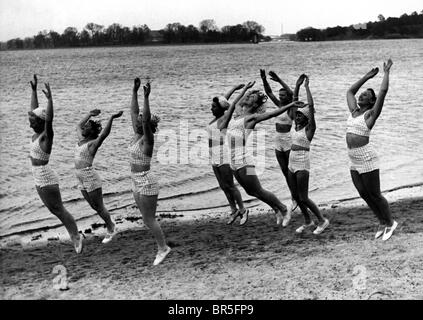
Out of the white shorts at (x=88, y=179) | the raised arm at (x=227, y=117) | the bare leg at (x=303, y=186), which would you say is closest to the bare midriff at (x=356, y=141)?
the bare leg at (x=303, y=186)

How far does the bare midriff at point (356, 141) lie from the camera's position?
25.2 ft

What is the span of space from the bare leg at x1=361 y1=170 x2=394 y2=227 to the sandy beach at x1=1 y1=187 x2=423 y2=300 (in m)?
0.39

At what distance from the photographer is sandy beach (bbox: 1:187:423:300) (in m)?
6.58

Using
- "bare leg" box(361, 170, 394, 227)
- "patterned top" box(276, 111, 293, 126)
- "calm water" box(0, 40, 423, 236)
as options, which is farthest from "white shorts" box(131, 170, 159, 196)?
"calm water" box(0, 40, 423, 236)

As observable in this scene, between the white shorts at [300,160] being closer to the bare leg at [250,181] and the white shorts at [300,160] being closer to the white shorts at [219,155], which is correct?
the bare leg at [250,181]

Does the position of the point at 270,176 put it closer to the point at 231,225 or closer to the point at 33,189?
the point at 231,225

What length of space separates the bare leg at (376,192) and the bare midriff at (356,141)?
1.34ft

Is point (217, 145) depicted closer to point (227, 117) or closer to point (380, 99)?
point (227, 117)

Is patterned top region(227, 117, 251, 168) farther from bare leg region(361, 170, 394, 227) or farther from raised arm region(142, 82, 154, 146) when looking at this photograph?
bare leg region(361, 170, 394, 227)

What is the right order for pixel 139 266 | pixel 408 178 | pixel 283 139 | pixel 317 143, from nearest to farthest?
pixel 139 266, pixel 283 139, pixel 408 178, pixel 317 143

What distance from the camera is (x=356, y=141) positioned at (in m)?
7.70
